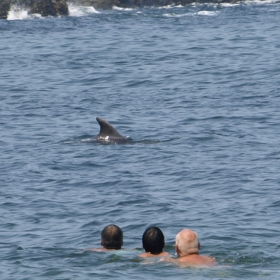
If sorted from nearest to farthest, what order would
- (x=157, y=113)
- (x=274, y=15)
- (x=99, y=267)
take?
1. (x=99, y=267)
2. (x=157, y=113)
3. (x=274, y=15)

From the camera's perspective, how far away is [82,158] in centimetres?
2362

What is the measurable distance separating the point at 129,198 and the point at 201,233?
9.36ft

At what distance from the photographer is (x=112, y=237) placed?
50.0ft

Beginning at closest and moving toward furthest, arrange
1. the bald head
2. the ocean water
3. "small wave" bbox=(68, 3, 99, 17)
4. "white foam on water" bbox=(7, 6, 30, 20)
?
the bald head, the ocean water, "white foam on water" bbox=(7, 6, 30, 20), "small wave" bbox=(68, 3, 99, 17)

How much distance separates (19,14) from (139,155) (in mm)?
41346

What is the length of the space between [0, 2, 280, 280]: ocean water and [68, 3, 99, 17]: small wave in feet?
56.5

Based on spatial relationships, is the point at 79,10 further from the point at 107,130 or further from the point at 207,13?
the point at 107,130

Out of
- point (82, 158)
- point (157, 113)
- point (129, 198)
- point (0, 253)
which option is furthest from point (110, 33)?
point (0, 253)

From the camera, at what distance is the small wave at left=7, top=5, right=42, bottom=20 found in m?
62.8

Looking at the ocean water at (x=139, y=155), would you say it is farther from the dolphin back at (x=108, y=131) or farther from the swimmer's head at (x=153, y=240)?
the dolphin back at (x=108, y=131)

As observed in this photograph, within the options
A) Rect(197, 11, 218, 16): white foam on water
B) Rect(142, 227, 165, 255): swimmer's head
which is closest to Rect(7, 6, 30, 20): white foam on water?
Rect(197, 11, 218, 16): white foam on water

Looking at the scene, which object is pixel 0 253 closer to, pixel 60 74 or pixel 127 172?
pixel 127 172

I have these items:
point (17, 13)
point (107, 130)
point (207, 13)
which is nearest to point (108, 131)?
point (107, 130)

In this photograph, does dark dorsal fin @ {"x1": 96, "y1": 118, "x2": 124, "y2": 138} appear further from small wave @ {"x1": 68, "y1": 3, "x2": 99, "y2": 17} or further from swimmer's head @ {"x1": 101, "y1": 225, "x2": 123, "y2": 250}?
small wave @ {"x1": 68, "y1": 3, "x2": 99, "y2": 17}
